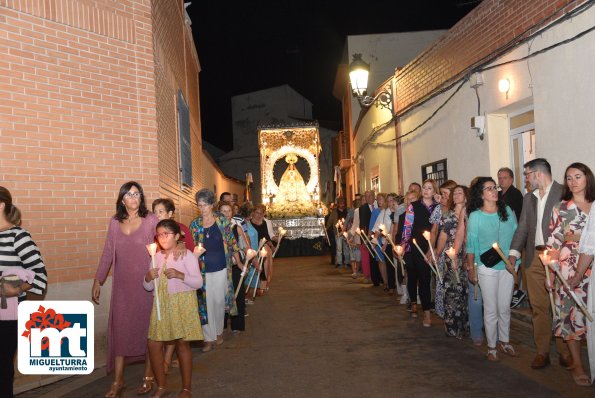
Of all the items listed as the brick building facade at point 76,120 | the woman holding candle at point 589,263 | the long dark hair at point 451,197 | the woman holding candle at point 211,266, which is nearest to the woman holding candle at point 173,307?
the brick building facade at point 76,120

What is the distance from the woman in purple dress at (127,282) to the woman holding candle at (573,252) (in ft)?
12.7

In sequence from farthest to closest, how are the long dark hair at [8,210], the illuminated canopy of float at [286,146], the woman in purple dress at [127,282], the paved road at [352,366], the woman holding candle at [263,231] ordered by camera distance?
the illuminated canopy of float at [286,146] < the woman holding candle at [263,231] < the woman in purple dress at [127,282] < the paved road at [352,366] < the long dark hair at [8,210]

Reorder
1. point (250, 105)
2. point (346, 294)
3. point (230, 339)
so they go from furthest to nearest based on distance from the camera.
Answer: point (250, 105) < point (346, 294) < point (230, 339)

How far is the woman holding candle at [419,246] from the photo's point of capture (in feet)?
29.9

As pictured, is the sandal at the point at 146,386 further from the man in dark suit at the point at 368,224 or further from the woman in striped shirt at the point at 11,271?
the man in dark suit at the point at 368,224

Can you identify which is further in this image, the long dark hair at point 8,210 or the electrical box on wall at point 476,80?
the electrical box on wall at point 476,80

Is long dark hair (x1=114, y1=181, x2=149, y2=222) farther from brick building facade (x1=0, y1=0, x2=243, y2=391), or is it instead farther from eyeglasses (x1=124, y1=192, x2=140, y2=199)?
brick building facade (x1=0, y1=0, x2=243, y2=391)

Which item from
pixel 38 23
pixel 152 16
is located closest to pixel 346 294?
pixel 152 16

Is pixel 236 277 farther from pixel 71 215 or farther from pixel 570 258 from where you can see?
pixel 570 258

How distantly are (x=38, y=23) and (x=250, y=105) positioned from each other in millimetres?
35744

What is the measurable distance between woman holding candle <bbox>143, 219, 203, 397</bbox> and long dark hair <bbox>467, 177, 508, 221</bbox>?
3.29 metres

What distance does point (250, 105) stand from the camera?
42.8 meters

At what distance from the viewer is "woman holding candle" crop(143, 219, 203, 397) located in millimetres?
5652

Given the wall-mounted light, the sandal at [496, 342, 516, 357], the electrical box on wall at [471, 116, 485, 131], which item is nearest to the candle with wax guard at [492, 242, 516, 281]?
the sandal at [496, 342, 516, 357]
